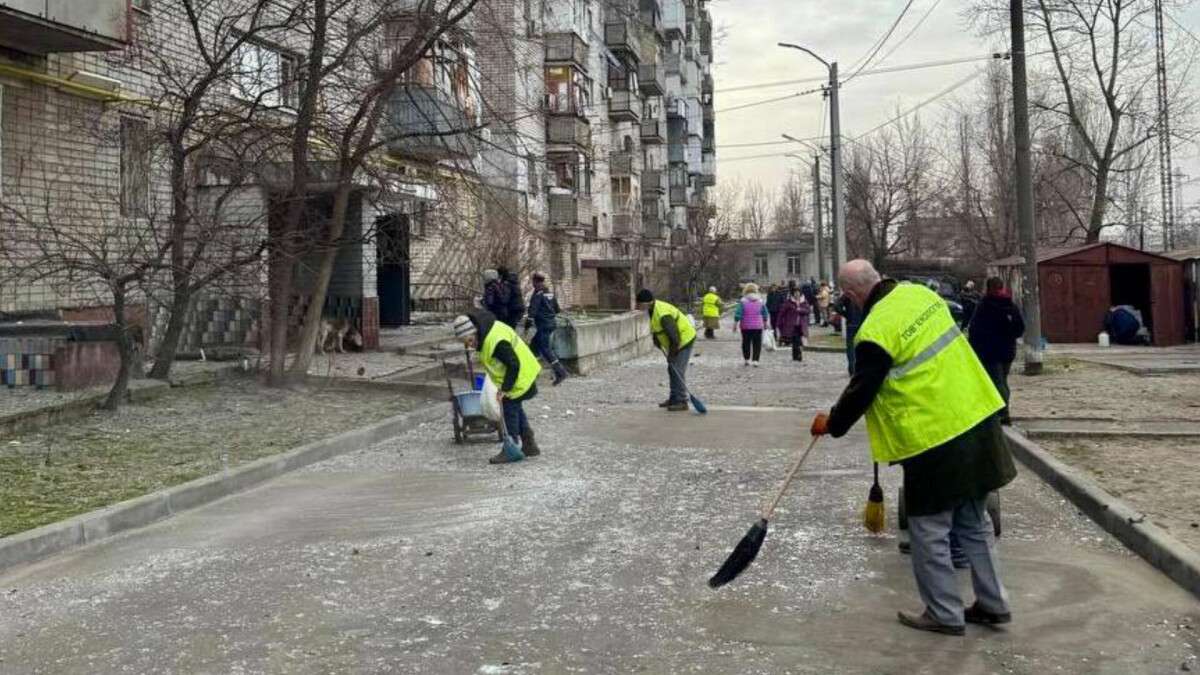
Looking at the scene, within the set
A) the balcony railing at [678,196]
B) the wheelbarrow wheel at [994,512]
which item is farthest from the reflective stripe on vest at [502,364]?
the balcony railing at [678,196]

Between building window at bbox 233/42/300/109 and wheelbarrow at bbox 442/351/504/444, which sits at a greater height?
building window at bbox 233/42/300/109

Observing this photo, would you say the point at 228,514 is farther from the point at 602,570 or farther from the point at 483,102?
the point at 483,102

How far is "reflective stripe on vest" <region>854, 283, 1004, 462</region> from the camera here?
456cm

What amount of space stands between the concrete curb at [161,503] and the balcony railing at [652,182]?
4554cm

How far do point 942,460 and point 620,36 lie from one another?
4612cm

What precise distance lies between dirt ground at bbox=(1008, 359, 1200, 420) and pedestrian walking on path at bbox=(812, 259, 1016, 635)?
728 centimetres

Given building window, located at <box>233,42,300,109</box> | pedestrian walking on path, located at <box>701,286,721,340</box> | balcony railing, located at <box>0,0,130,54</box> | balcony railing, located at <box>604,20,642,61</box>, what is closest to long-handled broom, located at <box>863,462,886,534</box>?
building window, located at <box>233,42,300,109</box>

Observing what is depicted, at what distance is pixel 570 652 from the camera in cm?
447

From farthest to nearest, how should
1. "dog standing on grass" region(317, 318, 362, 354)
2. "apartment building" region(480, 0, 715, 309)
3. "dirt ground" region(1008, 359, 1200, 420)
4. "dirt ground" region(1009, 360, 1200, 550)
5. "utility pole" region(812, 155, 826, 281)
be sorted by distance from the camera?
1. "utility pole" region(812, 155, 826, 281)
2. "apartment building" region(480, 0, 715, 309)
3. "dog standing on grass" region(317, 318, 362, 354)
4. "dirt ground" region(1008, 359, 1200, 420)
5. "dirt ground" region(1009, 360, 1200, 550)

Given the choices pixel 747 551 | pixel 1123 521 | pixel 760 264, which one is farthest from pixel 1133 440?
pixel 760 264

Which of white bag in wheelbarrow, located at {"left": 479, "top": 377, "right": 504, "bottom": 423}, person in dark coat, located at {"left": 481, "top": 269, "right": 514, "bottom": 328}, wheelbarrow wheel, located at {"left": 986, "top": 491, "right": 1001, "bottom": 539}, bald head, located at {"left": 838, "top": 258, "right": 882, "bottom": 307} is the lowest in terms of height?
wheelbarrow wheel, located at {"left": 986, "top": 491, "right": 1001, "bottom": 539}

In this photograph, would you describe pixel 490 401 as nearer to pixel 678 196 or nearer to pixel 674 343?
pixel 674 343

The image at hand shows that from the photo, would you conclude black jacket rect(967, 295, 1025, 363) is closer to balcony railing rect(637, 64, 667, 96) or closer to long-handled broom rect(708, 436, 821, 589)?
long-handled broom rect(708, 436, 821, 589)

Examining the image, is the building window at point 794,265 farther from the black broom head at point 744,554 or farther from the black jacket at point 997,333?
the black broom head at point 744,554
